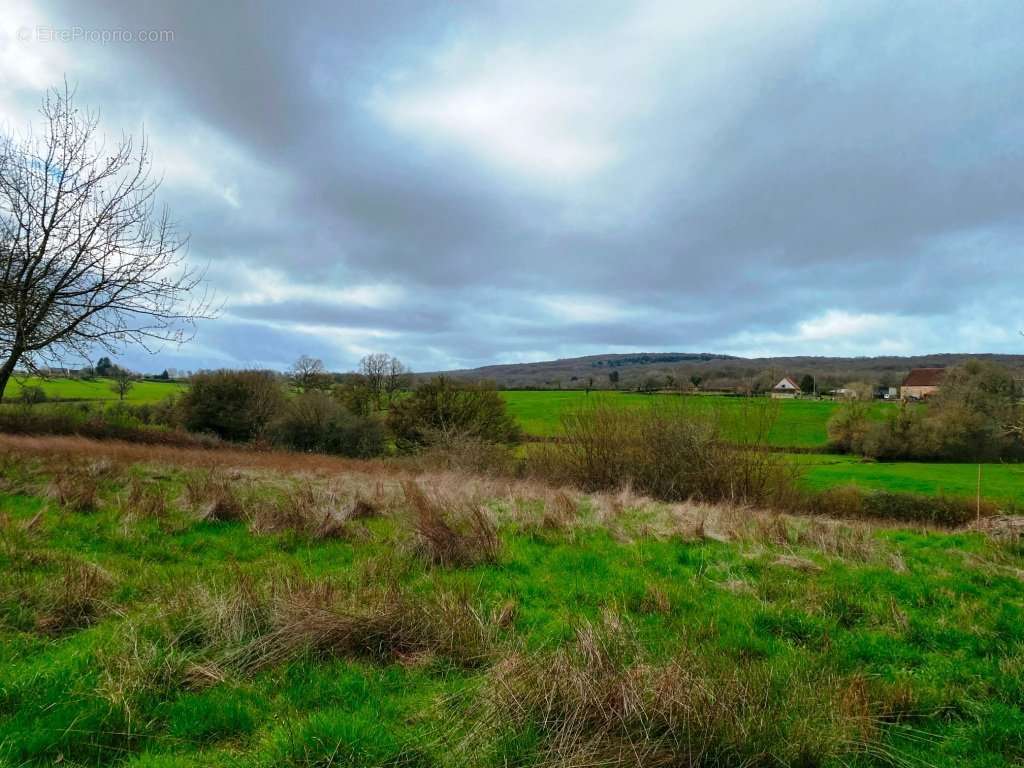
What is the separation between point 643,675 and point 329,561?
4.03 m

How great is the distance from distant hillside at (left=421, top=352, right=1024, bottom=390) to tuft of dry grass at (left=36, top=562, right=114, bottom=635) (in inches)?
718

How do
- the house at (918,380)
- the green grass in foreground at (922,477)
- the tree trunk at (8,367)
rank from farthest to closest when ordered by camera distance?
the house at (918,380) → the green grass in foreground at (922,477) → the tree trunk at (8,367)

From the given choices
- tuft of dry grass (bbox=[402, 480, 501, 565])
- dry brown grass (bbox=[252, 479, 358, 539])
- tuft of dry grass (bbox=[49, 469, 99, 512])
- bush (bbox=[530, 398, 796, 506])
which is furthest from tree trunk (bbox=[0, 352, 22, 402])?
bush (bbox=[530, 398, 796, 506])

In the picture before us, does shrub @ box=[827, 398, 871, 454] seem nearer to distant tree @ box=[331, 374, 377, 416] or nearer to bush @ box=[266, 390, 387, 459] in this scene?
bush @ box=[266, 390, 387, 459]

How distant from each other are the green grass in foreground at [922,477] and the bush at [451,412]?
1654 centimetres

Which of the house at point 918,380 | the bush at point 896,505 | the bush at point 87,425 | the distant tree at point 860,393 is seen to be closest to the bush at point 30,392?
the bush at point 87,425

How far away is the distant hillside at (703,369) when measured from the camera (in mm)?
38947

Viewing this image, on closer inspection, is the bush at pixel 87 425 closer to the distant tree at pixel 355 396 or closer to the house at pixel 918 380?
the distant tree at pixel 355 396

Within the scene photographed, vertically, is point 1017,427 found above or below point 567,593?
above

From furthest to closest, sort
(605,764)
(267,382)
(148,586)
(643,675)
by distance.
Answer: (267,382) < (148,586) < (643,675) < (605,764)

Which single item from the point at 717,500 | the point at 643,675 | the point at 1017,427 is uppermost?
the point at 1017,427

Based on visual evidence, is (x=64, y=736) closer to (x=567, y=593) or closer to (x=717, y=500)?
(x=567, y=593)

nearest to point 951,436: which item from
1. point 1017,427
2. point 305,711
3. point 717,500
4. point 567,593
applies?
point 717,500

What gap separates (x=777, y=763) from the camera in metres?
2.52
